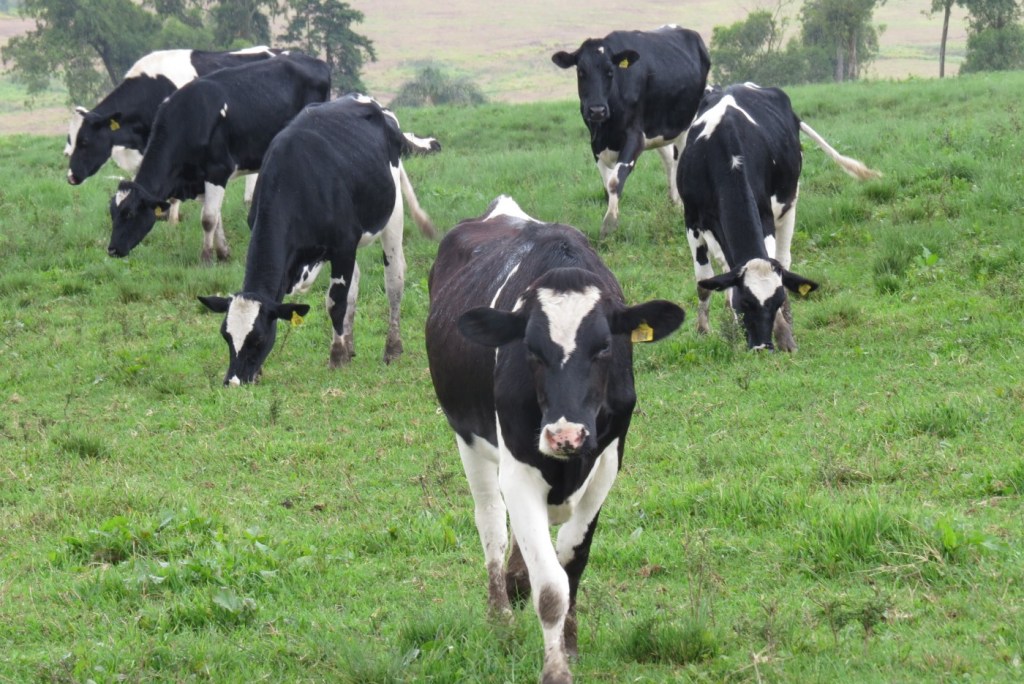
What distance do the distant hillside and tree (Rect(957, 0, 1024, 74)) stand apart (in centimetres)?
1882

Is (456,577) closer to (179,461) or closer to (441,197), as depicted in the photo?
(179,461)

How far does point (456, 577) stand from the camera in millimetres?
6129

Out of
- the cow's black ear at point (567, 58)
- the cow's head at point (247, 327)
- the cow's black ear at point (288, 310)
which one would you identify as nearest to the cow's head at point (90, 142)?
the cow's black ear at point (567, 58)

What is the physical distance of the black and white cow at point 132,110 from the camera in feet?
57.3

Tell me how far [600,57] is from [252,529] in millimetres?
9547

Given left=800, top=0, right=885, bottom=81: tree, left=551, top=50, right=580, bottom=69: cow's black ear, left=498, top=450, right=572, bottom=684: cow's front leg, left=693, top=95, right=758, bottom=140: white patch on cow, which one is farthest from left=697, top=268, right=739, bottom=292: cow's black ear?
left=800, top=0, right=885, bottom=81: tree

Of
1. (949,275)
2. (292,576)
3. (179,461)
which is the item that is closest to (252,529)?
(292,576)

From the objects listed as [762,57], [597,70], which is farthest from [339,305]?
[762,57]

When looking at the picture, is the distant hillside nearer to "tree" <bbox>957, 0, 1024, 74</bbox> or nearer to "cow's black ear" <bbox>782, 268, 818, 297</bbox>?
"tree" <bbox>957, 0, 1024, 74</bbox>

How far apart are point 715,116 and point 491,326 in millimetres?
6940

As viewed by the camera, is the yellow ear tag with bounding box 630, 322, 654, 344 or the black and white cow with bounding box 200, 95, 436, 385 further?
the black and white cow with bounding box 200, 95, 436, 385

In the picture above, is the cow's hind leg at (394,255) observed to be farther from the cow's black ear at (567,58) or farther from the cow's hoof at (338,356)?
the cow's black ear at (567,58)

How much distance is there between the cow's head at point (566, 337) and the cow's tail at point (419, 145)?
12195 mm

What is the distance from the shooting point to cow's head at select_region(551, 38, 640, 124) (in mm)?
14578
